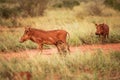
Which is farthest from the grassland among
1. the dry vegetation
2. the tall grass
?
the tall grass

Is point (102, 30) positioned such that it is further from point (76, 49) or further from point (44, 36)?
point (44, 36)

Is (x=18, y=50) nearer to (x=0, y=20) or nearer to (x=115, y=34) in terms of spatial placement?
(x=0, y=20)

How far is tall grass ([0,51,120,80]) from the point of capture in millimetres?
3898

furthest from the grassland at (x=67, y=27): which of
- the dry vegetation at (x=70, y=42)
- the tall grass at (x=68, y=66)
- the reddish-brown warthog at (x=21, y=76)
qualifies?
the reddish-brown warthog at (x=21, y=76)

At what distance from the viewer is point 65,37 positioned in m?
4.09

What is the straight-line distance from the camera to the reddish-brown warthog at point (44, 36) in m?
4.02

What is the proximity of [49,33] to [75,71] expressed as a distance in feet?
1.84

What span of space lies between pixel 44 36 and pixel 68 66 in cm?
47

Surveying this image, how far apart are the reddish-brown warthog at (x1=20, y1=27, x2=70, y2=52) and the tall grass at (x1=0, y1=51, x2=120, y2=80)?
0.17m

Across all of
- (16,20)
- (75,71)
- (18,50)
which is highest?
(16,20)

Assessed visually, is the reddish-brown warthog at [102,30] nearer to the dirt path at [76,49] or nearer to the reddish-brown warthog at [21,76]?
the dirt path at [76,49]

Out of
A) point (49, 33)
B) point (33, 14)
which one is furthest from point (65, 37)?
point (33, 14)

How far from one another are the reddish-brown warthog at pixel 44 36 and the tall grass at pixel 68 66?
17 cm

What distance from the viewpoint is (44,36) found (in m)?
4.05
